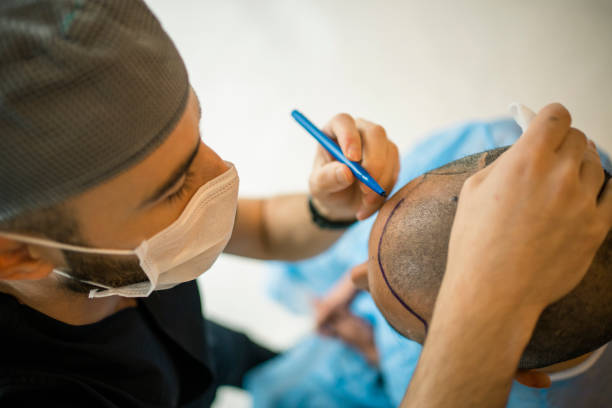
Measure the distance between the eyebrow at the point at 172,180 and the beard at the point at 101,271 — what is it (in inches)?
4.8

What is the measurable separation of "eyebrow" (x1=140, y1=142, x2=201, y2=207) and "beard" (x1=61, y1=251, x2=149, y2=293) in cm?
12

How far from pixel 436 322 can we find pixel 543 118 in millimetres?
307

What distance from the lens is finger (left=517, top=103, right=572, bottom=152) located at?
1.66 ft

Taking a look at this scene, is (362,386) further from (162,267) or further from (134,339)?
(162,267)

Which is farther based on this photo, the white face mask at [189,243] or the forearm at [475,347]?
the white face mask at [189,243]

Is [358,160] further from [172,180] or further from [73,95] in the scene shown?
[73,95]

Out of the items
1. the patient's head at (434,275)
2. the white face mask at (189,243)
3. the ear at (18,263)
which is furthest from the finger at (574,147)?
the ear at (18,263)

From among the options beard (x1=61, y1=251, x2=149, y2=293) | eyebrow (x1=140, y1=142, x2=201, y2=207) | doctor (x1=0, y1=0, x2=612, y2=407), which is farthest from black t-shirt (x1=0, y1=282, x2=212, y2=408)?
eyebrow (x1=140, y1=142, x2=201, y2=207)

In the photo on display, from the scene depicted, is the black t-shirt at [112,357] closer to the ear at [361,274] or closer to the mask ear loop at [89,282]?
the mask ear loop at [89,282]

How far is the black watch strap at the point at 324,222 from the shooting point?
1.04 m

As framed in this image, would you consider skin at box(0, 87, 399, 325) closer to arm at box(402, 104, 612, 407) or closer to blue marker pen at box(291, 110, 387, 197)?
blue marker pen at box(291, 110, 387, 197)

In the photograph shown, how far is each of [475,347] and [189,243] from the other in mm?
523

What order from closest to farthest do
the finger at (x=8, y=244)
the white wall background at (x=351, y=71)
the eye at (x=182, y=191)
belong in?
1. the finger at (x=8, y=244)
2. the eye at (x=182, y=191)
3. the white wall background at (x=351, y=71)

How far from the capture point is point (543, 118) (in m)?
0.53
